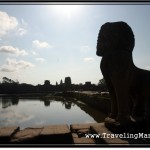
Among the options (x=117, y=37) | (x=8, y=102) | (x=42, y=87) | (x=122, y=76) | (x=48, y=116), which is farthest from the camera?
(x=42, y=87)

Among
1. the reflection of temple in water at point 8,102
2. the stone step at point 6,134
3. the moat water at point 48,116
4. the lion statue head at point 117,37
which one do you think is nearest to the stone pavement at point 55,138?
the stone step at point 6,134

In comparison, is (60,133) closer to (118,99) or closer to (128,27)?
(118,99)

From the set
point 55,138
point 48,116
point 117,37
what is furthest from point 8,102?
point 117,37

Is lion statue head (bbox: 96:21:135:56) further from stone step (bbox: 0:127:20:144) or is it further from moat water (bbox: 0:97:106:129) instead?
moat water (bbox: 0:97:106:129)

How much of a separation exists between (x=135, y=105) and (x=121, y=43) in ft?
4.23

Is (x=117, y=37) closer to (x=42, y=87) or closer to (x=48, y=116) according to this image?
(x=48, y=116)

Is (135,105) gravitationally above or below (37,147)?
above

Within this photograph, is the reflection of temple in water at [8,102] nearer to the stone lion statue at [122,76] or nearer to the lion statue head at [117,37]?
the stone lion statue at [122,76]

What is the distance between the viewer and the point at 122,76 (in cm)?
477

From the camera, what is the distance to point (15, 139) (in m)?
4.50

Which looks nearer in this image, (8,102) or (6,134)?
(6,134)

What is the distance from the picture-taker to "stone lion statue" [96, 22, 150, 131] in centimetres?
478

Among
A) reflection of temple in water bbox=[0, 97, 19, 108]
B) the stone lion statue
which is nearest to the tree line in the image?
reflection of temple in water bbox=[0, 97, 19, 108]

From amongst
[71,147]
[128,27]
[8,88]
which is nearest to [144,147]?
[71,147]
